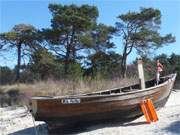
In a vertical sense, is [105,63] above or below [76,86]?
above

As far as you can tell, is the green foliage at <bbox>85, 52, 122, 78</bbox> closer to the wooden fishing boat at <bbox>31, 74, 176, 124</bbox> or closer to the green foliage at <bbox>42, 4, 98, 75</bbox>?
the green foliage at <bbox>42, 4, 98, 75</bbox>

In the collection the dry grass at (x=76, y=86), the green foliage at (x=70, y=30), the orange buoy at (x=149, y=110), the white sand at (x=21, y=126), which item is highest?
the green foliage at (x=70, y=30)

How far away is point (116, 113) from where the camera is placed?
12438 mm

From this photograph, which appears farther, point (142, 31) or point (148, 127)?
point (142, 31)

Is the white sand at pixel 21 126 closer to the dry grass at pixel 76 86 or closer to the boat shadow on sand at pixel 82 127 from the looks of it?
the boat shadow on sand at pixel 82 127

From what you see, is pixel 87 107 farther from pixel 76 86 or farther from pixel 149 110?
pixel 76 86

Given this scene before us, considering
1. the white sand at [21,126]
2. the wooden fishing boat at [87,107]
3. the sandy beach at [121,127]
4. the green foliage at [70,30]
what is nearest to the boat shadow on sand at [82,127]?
the sandy beach at [121,127]

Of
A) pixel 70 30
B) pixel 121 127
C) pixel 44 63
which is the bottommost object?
pixel 121 127

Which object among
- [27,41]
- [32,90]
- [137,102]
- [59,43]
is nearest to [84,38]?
[59,43]

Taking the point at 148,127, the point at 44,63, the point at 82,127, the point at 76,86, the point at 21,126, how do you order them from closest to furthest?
the point at 148,127, the point at 82,127, the point at 21,126, the point at 76,86, the point at 44,63

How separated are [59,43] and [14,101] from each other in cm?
1145

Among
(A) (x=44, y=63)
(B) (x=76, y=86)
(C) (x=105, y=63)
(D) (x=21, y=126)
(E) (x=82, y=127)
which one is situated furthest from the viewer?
(C) (x=105, y=63)

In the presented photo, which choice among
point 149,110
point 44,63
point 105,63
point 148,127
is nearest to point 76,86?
point 149,110

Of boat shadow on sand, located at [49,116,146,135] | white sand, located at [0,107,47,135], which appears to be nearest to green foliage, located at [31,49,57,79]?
white sand, located at [0,107,47,135]
